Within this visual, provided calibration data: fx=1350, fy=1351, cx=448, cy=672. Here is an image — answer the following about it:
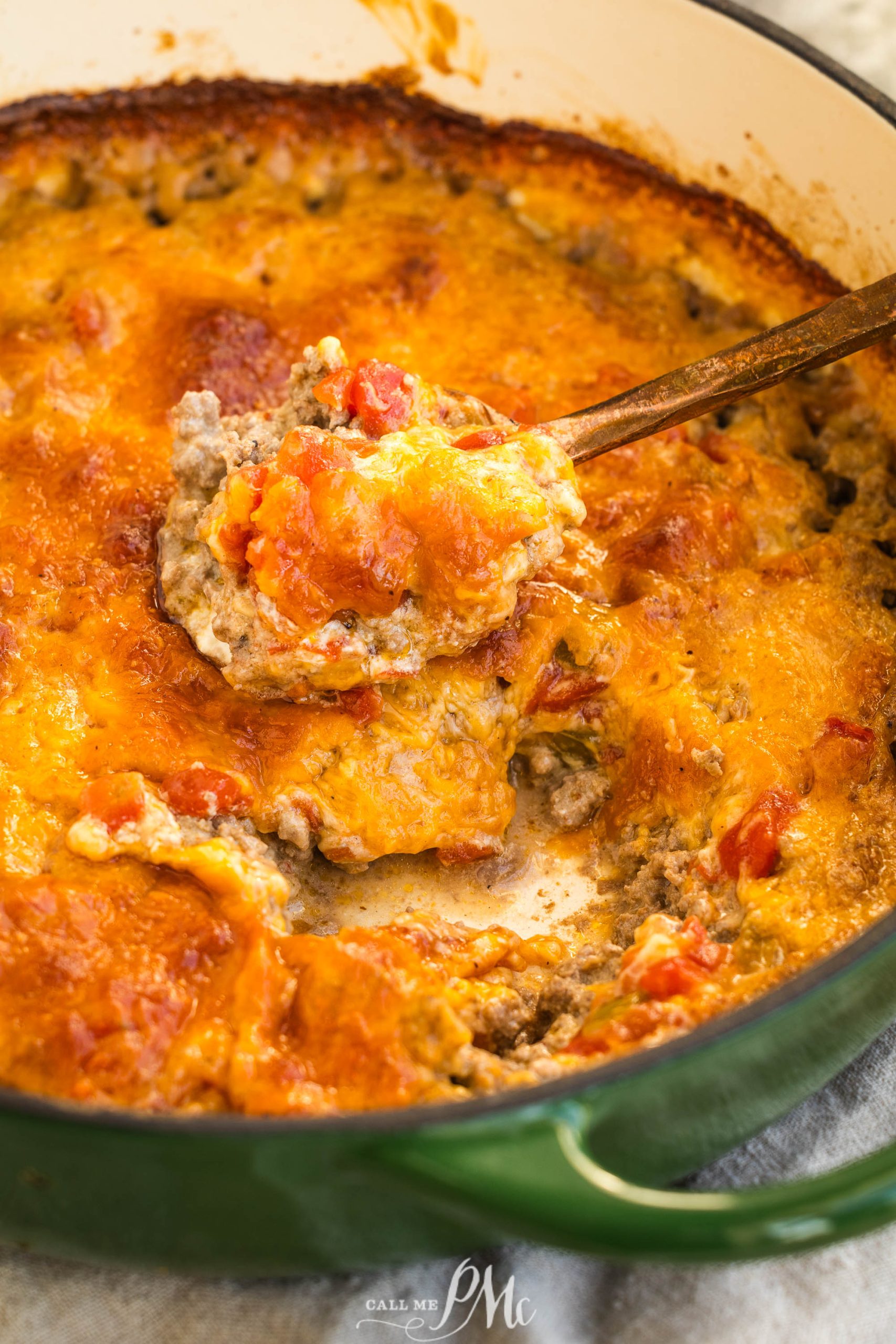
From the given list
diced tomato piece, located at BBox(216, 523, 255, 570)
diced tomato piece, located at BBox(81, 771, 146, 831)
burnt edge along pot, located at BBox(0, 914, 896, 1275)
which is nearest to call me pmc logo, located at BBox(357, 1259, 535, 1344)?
burnt edge along pot, located at BBox(0, 914, 896, 1275)

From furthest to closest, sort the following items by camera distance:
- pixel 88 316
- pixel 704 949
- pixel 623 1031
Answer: pixel 88 316
pixel 704 949
pixel 623 1031

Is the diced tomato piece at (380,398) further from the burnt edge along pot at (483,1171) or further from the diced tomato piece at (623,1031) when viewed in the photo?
the burnt edge along pot at (483,1171)

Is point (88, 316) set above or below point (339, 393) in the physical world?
below

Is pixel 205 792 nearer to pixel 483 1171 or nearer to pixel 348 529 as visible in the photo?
pixel 348 529

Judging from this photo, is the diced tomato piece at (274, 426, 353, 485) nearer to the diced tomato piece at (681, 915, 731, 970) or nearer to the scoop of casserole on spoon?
the scoop of casserole on spoon

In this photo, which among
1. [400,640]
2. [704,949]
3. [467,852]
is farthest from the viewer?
[467,852]

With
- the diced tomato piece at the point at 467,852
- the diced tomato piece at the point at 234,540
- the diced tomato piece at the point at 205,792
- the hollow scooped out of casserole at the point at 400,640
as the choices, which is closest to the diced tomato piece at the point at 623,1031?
the hollow scooped out of casserole at the point at 400,640

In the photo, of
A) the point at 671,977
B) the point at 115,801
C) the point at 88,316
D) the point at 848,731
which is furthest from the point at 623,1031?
the point at 88,316
